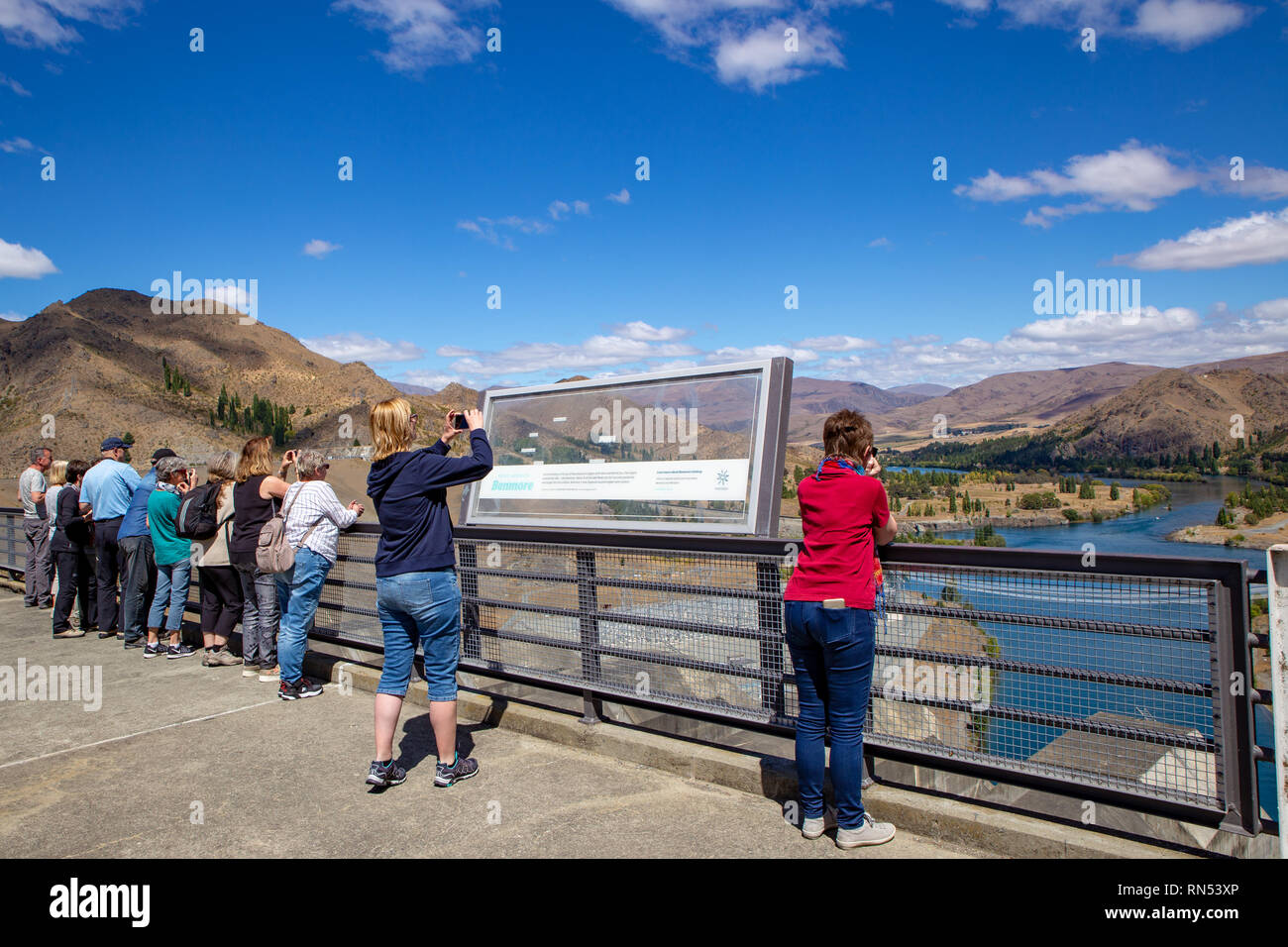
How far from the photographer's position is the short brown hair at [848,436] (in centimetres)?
390

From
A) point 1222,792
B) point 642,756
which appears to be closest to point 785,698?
point 642,756

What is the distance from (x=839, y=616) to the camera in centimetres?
377

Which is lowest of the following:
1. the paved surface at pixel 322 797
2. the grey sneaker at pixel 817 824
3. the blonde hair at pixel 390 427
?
the paved surface at pixel 322 797

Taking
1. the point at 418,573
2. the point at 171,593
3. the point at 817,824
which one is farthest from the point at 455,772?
the point at 171,593

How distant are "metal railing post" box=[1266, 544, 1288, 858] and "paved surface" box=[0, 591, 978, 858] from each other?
4.26 ft

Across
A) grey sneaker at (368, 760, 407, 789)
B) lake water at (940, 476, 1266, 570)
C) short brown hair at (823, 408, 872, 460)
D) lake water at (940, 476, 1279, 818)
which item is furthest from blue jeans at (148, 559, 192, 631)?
lake water at (940, 476, 1266, 570)

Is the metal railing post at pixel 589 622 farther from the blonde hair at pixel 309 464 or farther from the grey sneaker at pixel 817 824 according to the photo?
the blonde hair at pixel 309 464

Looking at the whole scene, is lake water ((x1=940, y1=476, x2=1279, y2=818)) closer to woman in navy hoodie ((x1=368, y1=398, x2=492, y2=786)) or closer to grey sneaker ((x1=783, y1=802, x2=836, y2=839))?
grey sneaker ((x1=783, y1=802, x2=836, y2=839))

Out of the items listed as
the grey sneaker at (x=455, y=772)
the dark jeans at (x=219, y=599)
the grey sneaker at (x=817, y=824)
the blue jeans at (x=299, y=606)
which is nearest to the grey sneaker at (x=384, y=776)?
the grey sneaker at (x=455, y=772)

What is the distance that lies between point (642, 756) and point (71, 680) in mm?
6268

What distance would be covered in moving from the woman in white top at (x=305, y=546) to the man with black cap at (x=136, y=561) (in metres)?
3.19

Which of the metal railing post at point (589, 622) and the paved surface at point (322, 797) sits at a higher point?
the metal railing post at point (589, 622)

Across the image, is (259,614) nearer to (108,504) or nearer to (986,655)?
(108,504)

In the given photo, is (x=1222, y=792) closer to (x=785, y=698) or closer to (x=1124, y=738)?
(x=1124, y=738)
